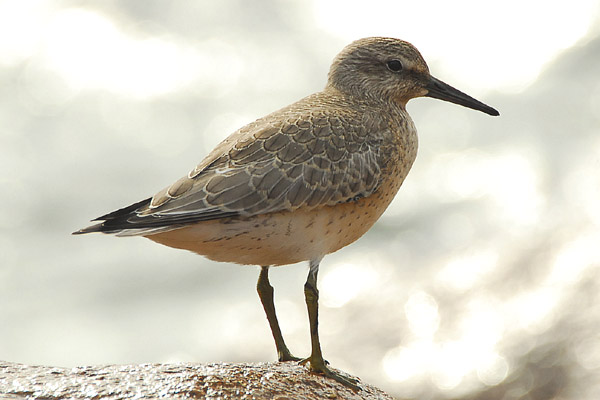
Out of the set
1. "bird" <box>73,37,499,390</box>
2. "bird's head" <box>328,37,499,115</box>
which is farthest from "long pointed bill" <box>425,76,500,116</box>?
"bird" <box>73,37,499,390</box>

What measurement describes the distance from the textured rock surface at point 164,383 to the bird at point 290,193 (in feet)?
1.55

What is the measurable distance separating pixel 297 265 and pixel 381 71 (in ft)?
23.3

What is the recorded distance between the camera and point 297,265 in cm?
1428

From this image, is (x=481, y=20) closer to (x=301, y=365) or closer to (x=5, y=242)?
(x=5, y=242)

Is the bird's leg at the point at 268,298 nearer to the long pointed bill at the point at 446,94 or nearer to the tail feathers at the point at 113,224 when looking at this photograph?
the tail feathers at the point at 113,224

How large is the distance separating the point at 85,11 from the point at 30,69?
4.96ft

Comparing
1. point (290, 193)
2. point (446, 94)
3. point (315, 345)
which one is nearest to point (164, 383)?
point (315, 345)

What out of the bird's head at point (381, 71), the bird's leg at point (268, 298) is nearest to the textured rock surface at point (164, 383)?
the bird's leg at point (268, 298)

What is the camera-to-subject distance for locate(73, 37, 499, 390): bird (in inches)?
239

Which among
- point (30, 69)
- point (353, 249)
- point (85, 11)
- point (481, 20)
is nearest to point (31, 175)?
point (30, 69)

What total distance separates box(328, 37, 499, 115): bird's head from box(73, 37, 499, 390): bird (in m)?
0.23

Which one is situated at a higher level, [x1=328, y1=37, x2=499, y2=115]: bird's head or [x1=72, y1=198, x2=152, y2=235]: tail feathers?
[x1=328, y1=37, x2=499, y2=115]: bird's head

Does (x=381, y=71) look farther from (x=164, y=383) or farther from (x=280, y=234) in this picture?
(x=164, y=383)

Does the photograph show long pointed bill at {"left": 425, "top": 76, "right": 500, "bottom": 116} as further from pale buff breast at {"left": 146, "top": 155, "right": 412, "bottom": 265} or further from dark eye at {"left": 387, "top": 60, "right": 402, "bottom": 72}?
pale buff breast at {"left": 146, "top": 155, "right": 412, "bottom": 265}
